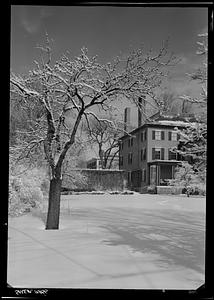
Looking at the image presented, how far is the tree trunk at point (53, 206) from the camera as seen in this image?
90.4 inches

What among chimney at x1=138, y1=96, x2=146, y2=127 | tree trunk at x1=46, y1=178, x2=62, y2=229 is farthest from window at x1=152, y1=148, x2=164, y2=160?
tree trunk at x1=46, y1=178, x2=62, y2=229

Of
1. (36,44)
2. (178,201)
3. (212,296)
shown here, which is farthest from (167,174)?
(36,44)

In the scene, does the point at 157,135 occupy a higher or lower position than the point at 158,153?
higher

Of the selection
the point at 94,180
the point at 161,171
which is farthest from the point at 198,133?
the point at 94,180

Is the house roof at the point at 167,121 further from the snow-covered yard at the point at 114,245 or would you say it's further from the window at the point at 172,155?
the snow-covered yard at the point at 114,245

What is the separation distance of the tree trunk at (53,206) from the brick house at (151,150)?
544 mm

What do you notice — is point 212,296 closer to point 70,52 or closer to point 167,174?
point 167,174

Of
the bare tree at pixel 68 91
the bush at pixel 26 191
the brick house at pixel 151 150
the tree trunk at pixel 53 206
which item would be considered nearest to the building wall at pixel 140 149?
the brick house at pixel 151 150

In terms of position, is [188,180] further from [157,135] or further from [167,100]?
[167,100]

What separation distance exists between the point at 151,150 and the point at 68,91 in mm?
823

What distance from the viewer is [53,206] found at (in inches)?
90.4

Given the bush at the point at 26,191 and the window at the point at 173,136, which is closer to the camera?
the bush at the point at 26,191

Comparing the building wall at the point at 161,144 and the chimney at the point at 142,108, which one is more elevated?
the chimney at the point at 142,108

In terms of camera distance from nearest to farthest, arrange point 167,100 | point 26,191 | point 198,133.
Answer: point 198,133 < point 167,100 < point 26,191
